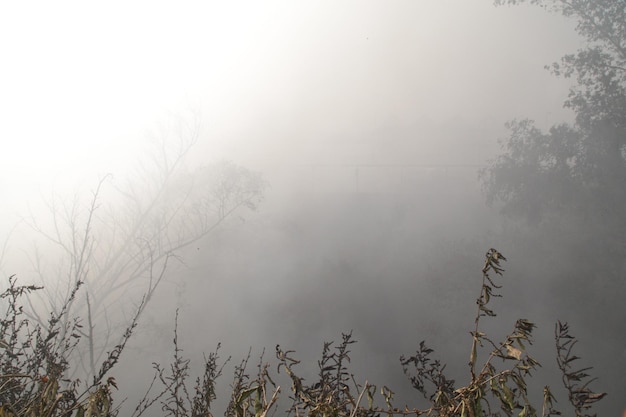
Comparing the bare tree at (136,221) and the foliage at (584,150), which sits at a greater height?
the foliage at (584,150)

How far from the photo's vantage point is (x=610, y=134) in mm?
7648

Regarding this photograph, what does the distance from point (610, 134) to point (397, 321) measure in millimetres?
5436

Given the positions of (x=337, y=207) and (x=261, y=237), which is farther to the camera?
(x=337, y=207)

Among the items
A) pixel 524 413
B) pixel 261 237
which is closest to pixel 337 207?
pixel 261 237

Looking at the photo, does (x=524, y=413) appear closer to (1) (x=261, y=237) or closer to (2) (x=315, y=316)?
(2) (x=315, y=316)

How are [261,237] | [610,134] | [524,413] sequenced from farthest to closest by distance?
[261,237] → [610,134] → [524,413]

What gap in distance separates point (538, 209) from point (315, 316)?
5069 mm

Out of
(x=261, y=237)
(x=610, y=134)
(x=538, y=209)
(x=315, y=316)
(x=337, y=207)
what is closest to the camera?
(x=610, y=134)

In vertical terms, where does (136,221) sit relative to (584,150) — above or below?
below

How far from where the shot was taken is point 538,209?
826 cm

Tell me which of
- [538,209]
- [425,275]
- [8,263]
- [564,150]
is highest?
[564,150]

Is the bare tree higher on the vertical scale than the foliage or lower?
lower

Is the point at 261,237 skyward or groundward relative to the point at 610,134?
groundward

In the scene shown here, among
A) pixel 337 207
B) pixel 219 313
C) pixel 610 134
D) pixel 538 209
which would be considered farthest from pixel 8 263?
pixel 610 134
